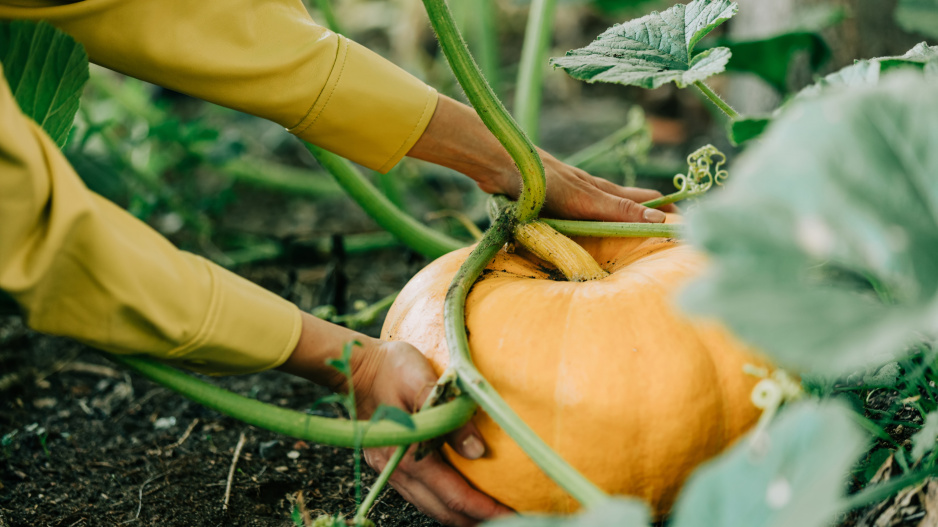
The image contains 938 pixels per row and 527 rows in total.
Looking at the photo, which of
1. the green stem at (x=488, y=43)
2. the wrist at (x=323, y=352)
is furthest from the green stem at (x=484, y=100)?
the green stem at (x=488, y=43)

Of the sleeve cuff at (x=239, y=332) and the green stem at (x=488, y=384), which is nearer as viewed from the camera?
the green stem at (x=488, y=384)

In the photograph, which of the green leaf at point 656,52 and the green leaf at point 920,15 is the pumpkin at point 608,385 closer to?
the green leaf at point 656,52

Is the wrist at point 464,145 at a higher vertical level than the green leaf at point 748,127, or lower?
lower

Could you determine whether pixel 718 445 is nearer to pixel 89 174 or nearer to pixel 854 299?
pixel 854 299

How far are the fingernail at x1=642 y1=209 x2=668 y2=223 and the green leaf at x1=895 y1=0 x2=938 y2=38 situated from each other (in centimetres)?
81

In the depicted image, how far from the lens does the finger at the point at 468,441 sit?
0.95 m

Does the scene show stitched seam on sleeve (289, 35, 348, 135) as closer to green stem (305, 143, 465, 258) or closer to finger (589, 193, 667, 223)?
green stem (305, 143, 465, 258)

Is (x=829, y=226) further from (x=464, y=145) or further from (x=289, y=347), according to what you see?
(x=464, y=145)

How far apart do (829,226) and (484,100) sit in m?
0.59

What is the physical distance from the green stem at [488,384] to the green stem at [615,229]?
0.09 metres

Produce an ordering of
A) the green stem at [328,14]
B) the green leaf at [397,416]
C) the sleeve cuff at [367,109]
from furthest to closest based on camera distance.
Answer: the green stem at [328,14] < the sleeve cuff at [367,109] < the green leaf at [397,416]

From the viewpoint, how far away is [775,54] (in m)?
1.82

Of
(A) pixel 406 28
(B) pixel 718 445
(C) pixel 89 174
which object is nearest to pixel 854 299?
(B) pixel 718 445

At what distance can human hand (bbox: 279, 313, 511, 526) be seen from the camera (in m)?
0.96
